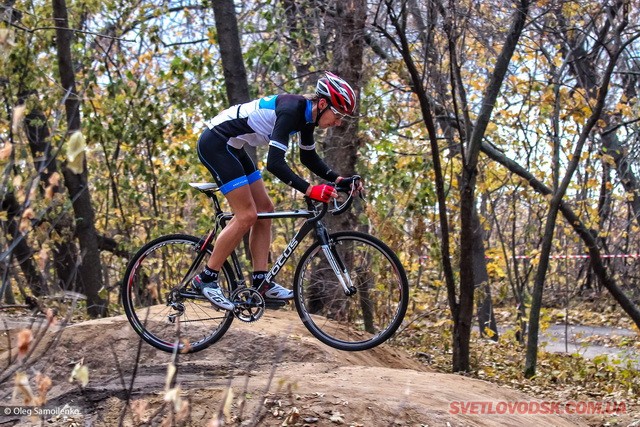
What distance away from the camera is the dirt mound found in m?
5.18

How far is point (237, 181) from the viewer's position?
5.93 meters

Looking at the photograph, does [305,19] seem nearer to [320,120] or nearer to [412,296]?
[412,296]

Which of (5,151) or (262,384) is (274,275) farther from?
(5,151)

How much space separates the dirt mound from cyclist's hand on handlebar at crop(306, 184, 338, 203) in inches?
39.5

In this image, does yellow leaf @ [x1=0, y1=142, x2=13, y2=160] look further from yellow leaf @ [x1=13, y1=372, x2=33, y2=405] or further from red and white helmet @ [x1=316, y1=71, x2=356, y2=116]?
red and white helmet @ [x1=316, y1=71, x2=356, y2=116]

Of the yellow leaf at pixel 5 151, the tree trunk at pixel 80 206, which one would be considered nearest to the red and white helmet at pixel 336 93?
the yellow leaf at pixel 5 151

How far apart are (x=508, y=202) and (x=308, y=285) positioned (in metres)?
7.90

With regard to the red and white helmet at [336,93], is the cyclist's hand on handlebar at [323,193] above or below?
below

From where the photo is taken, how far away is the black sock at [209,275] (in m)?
6.14

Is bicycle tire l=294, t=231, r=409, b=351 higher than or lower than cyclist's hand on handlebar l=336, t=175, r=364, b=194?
lower
